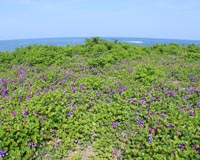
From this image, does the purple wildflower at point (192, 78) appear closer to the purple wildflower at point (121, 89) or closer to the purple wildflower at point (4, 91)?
the purple wildflower at point (121, 89)

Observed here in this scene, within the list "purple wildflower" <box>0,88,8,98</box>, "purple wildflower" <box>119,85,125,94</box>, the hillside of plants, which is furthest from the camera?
"purple wildflower" <box>0,88,8,98</box>

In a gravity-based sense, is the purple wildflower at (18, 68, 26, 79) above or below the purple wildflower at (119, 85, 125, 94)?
above

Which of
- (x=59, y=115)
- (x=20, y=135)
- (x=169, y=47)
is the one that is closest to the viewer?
(x=20, y=135)

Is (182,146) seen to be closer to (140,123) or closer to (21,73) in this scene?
(140,123)

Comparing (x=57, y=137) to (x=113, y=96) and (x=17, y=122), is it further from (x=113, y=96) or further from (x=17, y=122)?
(x=113, y=96)

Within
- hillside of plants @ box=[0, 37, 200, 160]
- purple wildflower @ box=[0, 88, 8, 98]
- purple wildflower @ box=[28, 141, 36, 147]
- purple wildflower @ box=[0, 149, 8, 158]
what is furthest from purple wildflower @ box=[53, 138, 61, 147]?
purple wildflower @ box=[0, 88, 8, 98]

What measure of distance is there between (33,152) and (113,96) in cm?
268

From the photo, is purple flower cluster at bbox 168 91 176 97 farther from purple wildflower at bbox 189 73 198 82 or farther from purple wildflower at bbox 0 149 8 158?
purple wildflower at bbox 0 149 8 158

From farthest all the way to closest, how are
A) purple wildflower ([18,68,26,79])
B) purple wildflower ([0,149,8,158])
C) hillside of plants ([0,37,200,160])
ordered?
purple wildflower ([18,68,26,79]) → hillside of plants ([0,37,200,160]) → purple wildflower ([0,149,8,158])

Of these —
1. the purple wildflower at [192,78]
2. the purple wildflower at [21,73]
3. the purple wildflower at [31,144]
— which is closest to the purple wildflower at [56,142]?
the purple wildflower at [31,144]

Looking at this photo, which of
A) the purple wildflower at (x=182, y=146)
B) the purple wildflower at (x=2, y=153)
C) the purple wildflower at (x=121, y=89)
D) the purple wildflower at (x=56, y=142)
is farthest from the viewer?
the purple wildflower at (x=121, y=89)

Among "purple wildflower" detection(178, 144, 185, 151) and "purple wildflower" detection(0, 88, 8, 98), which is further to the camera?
"purple wildflower" detection(0, 88, 8, 98)

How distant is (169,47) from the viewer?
651 inches

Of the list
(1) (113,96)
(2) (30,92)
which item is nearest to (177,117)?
(1) (113,96)
